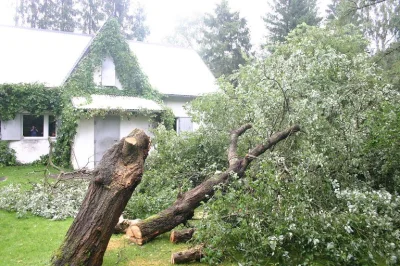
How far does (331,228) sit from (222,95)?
16.7 feet

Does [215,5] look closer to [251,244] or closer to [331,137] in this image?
[331,137]

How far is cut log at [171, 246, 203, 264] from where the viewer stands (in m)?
4.22

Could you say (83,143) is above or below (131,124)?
below

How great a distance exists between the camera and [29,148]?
41.3ft

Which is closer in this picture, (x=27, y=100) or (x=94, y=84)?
(x=27, y=100)

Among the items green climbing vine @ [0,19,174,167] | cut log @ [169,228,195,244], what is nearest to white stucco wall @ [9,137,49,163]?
green climbing vine @ [0,19,174,167]

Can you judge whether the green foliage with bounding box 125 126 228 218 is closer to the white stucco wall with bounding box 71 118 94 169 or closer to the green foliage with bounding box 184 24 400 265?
the green foliage with bounding box 184 24 400 265

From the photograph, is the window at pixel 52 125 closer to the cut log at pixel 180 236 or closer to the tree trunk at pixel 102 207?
the cut log at pixel 180 236

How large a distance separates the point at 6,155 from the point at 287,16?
60.0 ft

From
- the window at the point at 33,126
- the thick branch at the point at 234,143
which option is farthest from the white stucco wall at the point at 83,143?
the thick branch at the point at 234,143

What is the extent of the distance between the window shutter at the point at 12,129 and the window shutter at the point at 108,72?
355cm

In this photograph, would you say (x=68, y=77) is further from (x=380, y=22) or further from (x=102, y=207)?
(x=380, y=22)

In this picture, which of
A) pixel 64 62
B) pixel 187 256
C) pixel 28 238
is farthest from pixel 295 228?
pixel 64 62

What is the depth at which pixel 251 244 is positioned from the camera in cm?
397
